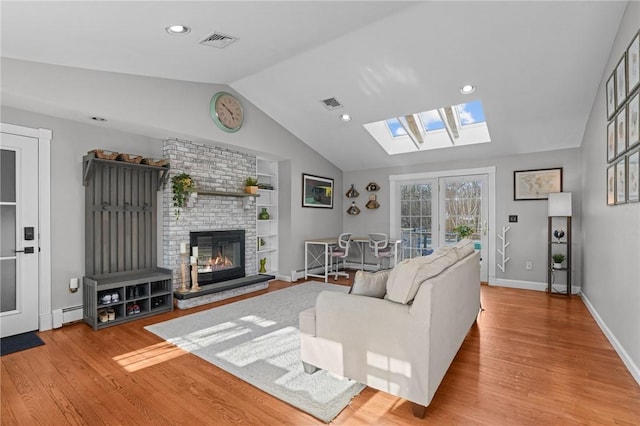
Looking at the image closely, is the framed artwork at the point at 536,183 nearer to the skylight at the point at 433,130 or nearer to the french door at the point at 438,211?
the french door at the point at 438,211

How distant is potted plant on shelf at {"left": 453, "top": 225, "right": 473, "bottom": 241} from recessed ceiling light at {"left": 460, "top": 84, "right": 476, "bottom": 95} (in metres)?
2.66

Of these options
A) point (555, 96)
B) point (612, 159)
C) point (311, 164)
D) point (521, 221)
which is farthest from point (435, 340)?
point (311, 164)

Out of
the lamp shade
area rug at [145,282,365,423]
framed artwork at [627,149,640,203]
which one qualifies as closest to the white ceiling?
the lamp shade

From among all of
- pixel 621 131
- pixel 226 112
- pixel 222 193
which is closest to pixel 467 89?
pixel 621 131

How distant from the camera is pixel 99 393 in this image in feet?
7.62

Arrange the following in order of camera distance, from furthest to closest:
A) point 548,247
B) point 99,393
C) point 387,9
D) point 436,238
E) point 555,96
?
point 436,238 → point 548,247 → point 555,96 → point 387,9 → point 99,393

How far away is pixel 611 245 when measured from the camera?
10.5ft

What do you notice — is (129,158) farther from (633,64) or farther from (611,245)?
(611,245)

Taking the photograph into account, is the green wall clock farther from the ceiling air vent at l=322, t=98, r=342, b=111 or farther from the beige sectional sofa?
the beige sectional sofa

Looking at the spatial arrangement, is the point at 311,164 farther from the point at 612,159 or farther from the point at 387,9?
the point at 612,159

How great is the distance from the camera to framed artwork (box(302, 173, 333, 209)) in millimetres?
6543

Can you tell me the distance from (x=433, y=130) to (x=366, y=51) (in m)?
2.76

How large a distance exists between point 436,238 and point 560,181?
2.21 m

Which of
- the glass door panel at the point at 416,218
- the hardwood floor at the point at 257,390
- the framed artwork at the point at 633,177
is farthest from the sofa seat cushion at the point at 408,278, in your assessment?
the glass door panel at the point at 416,218
